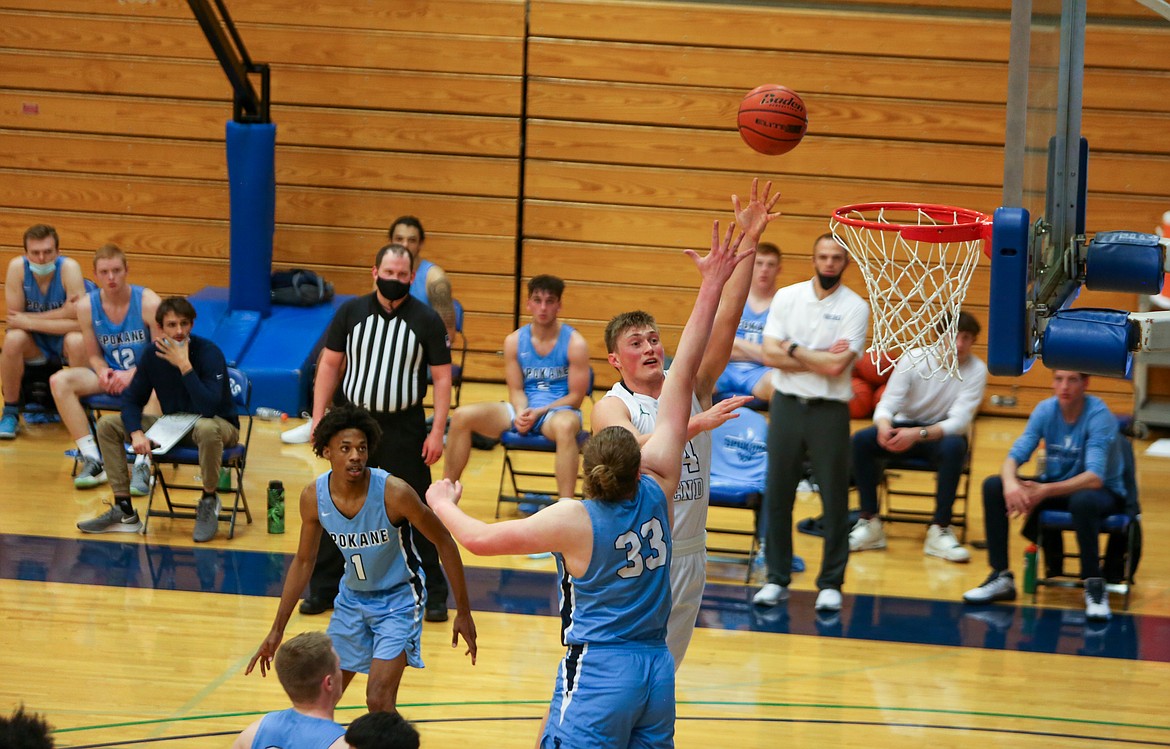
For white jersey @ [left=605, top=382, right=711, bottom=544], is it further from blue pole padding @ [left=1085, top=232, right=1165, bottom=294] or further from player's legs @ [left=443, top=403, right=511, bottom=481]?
player's legs @ [left=443, top=403, right=511, bottom=481]

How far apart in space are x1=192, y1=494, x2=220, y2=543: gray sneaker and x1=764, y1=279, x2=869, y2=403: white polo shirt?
3494 mm

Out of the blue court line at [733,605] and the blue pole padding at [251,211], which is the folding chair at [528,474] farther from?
the blue pole padding at [251,211]

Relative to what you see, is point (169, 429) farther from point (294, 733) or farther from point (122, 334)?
point (294, 733)

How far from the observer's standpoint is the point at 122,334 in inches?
364

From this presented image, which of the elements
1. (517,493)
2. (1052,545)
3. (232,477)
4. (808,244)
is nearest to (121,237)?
(232,477)

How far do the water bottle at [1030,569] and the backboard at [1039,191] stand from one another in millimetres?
3083

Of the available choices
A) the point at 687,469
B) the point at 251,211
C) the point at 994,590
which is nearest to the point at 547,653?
the point at 687,469

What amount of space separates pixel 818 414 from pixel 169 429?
390 cm

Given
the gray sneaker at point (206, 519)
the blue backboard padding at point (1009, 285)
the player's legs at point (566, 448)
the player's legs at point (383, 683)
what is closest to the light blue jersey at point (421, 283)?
the player's legs at point (566, 448)

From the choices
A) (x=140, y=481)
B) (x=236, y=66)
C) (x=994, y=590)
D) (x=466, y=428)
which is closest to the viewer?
(x=994, y=590)

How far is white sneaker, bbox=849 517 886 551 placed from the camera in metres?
8.59

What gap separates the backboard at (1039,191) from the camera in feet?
14.8

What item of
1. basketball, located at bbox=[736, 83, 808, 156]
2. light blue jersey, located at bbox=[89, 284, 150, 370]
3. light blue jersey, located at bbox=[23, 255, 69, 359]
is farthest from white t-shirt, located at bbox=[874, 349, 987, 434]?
light blue jersey, located at bbox=[23, 255, 69, 359]

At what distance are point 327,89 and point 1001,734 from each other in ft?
27.0
